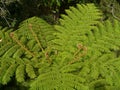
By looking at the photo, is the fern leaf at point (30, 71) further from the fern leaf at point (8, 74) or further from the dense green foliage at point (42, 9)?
the dense green foliage at point (42, 9)

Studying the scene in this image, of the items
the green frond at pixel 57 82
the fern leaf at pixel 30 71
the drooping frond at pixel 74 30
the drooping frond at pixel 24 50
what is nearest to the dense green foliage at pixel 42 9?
the drooping frond at pixel 74 30

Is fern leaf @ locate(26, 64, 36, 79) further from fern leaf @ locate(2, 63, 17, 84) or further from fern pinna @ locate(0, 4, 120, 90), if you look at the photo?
fern leaf @ locate(2, 63, 17, 84)

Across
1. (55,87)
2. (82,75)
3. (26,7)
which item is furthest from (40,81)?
(26,7)

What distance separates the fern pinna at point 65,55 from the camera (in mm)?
2885

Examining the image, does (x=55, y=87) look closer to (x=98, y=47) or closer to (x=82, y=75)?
(x=82, y=75)

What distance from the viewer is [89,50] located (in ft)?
10.6

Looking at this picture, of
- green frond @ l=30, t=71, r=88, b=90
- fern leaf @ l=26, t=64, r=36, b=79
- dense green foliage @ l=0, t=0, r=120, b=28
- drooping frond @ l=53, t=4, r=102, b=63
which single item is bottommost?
dense green foliage @ l=0, t=0, r=120, b=28

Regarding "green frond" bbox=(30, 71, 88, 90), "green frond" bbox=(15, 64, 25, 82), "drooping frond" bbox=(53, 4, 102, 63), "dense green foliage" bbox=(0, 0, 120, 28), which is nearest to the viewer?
"green frond" bbox=(30, 71, 88, 90)

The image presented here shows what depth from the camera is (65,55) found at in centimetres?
318

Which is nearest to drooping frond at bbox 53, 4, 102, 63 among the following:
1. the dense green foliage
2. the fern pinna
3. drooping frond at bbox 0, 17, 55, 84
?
the fern pinna

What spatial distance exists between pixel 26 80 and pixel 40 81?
59 cm

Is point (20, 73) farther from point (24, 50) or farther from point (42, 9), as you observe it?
point (42, 9)

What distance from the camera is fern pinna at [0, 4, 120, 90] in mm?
2885

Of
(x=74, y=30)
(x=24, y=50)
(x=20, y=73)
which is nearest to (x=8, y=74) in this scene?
(x=20, y=73)
